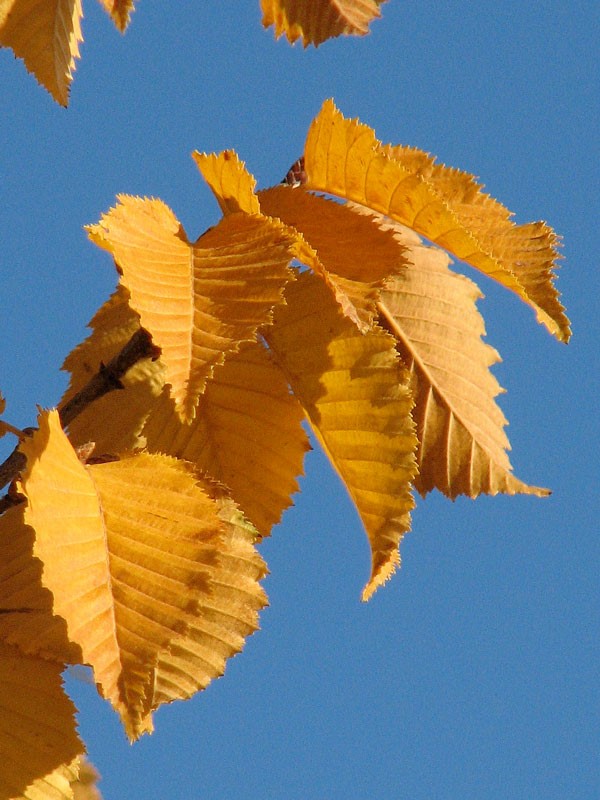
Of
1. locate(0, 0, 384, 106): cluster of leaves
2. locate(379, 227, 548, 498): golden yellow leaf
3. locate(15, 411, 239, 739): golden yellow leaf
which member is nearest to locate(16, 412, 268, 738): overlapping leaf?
locate(15, 411, 239, 739): golden yellow leaf

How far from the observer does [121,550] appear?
1.17 metres

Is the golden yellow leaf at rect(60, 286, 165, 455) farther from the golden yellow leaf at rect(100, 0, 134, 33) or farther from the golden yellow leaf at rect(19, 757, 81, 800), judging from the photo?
the golden yellow leaf at rect(100, 0, 134, 33)

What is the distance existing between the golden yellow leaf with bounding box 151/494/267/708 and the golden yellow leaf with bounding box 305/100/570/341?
43cm

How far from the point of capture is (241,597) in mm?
1415

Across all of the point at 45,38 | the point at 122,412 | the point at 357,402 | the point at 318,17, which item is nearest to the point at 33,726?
the point at 122,412

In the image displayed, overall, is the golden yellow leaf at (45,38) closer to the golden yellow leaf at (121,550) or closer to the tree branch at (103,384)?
the tree branch at (103,384)

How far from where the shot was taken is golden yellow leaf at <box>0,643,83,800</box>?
1.36 m

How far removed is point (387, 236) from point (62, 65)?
75cm

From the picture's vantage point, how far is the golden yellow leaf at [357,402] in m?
1.31

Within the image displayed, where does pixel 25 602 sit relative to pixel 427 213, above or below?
below

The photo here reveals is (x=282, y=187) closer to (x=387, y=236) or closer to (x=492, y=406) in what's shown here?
(x=387, y=236)

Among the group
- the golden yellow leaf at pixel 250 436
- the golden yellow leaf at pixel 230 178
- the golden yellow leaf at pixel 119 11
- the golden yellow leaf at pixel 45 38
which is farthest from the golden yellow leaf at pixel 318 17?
the golden yellow leaf at pixel 250 436

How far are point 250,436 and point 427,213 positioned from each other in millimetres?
382

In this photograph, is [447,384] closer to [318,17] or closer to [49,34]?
[318,17]
